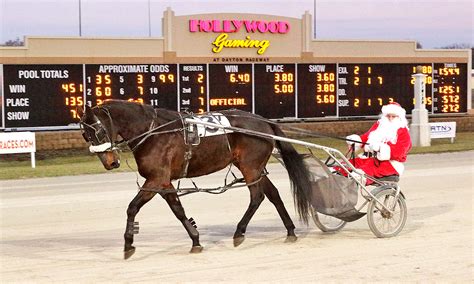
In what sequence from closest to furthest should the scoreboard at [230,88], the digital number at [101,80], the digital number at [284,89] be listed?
the scoreboard at [230,88] < the digital number at [101,80] < the digital number at [284,89]

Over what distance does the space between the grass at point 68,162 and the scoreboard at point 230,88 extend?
36.9 inches

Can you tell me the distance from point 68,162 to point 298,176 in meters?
12.9

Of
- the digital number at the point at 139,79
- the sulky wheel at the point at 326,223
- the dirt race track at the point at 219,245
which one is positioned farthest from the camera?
the digital number at the point at 139,79

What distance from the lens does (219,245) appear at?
358 inches

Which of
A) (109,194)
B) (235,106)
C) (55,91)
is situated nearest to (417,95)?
(235,106)

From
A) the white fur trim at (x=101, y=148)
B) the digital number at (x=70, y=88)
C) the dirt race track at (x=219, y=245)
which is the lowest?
the dirt race track at (x=219, y=245)

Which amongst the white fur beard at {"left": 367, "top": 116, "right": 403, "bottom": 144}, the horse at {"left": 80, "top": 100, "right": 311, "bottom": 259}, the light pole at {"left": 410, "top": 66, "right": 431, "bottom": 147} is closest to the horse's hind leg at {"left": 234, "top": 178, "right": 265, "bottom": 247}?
the horse at {"left": 80, "top": 100, "right": 311, "bottom": 259}

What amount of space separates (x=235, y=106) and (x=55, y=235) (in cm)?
1380

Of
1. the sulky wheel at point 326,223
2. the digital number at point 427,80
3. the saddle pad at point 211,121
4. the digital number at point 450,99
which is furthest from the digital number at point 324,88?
the saddle pad at point 211,121

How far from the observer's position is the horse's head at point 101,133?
826 cm

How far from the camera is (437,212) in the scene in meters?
11.3

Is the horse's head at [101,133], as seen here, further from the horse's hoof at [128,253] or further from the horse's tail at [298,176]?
the horse's tail at [298,176]

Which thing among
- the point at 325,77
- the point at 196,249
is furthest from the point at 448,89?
the point at 196,249

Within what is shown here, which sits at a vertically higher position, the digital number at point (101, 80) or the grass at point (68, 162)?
the digital number at point (101, 80)
